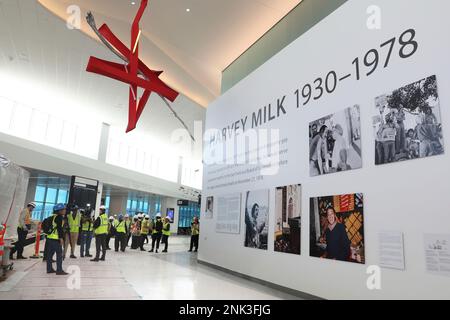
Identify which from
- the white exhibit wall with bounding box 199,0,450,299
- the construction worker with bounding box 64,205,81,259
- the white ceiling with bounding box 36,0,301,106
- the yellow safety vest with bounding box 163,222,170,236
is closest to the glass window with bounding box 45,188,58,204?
the yellow safety vest with bounding box 163,222,170,236

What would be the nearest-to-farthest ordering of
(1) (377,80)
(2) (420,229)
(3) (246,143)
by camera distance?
(2) (420,229)
(1) (377,80)
(3) (246,143)

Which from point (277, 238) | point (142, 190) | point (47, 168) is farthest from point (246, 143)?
point (142, 190)

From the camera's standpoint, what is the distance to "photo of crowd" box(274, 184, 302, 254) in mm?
5652

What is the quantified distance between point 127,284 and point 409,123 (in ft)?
18.4

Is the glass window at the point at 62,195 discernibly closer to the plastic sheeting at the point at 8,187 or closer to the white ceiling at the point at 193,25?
the plastic sheeting at the point at 8,187

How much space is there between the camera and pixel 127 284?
243 inches

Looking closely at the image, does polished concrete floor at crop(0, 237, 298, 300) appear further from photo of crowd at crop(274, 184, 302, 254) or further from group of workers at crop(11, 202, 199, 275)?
photo of crowd at crop(274, 184, 302, 254)

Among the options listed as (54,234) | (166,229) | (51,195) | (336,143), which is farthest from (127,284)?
(51,195)

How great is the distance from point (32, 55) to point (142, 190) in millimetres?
14473

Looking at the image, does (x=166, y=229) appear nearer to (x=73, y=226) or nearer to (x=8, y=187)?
(x=73, y=226)

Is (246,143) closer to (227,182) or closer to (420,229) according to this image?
(227,182)

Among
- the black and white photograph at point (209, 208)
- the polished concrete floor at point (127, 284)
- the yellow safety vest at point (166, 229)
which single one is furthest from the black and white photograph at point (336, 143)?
the yellow safety vest at point (166, 229)

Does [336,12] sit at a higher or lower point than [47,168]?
higher

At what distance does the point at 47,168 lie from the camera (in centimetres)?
1647
